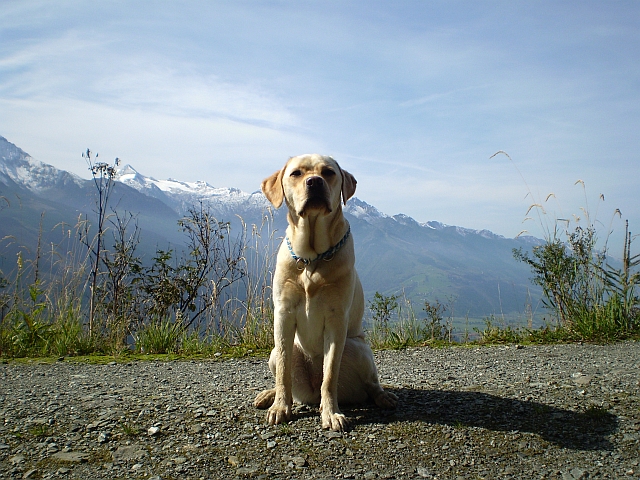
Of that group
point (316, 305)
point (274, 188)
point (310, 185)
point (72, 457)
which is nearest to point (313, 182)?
point (310, 185)

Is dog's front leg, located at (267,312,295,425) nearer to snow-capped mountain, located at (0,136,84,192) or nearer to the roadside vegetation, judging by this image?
the roadside vegetation

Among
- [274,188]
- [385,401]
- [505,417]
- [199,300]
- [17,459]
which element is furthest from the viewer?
[199,300]

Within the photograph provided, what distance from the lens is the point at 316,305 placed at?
3162 mm

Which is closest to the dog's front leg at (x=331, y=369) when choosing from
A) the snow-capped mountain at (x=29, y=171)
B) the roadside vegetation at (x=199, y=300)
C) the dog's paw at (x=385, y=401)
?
the dog's paw at (x=385, y=401)

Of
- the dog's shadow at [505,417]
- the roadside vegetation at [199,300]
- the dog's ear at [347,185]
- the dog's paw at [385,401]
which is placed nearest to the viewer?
the dog's shadow at [505,417]

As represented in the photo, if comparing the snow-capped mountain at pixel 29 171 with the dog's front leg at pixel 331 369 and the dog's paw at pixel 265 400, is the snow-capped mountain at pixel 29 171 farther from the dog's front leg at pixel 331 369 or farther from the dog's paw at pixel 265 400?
the dog's front leg at pixel 331 369

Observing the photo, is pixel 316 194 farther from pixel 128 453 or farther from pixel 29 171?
pixel 29 171

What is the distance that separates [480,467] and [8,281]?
7.33 m

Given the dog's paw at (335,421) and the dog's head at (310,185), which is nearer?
the dog's paw at (335,421)

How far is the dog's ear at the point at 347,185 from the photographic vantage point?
362cm

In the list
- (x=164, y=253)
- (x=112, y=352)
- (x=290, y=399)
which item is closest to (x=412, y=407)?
(x=290, y=399)

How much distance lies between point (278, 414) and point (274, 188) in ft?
5.12

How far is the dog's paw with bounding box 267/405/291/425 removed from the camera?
10.4 feet

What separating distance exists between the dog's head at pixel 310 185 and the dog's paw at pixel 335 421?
1.29 metres
